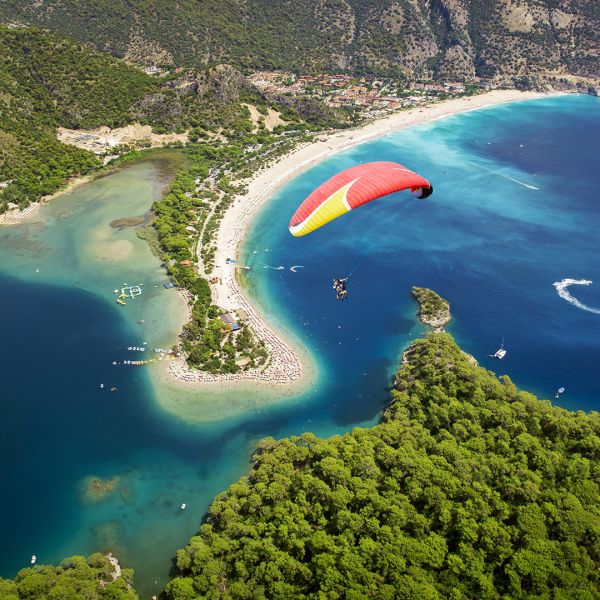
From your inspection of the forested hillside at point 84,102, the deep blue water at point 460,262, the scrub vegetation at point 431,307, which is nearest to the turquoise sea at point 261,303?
the deep blue water at point 460,262

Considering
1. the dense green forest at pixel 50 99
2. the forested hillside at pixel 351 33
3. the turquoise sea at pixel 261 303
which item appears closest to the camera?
the turquoise sea at pixel 261 303

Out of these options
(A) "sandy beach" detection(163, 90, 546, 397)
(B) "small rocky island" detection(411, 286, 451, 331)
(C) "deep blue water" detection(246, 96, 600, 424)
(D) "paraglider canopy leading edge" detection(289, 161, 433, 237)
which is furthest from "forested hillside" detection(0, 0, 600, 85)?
(D) "paraglider canopy leading edge" detection(289, 161, 433, 237)

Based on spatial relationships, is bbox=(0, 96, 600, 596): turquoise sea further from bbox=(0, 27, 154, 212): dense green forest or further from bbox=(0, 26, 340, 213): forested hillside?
bbox=(0, 26, 340, 213): forested hillside

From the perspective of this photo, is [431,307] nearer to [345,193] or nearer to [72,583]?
[345,193]

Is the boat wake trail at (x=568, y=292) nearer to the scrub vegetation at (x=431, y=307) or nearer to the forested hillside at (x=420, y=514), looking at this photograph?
the scrub vegetation at (x=431, y=307)

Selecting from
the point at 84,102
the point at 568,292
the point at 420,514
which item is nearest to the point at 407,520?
the point at 420,514

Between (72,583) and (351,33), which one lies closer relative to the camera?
(72,583)
